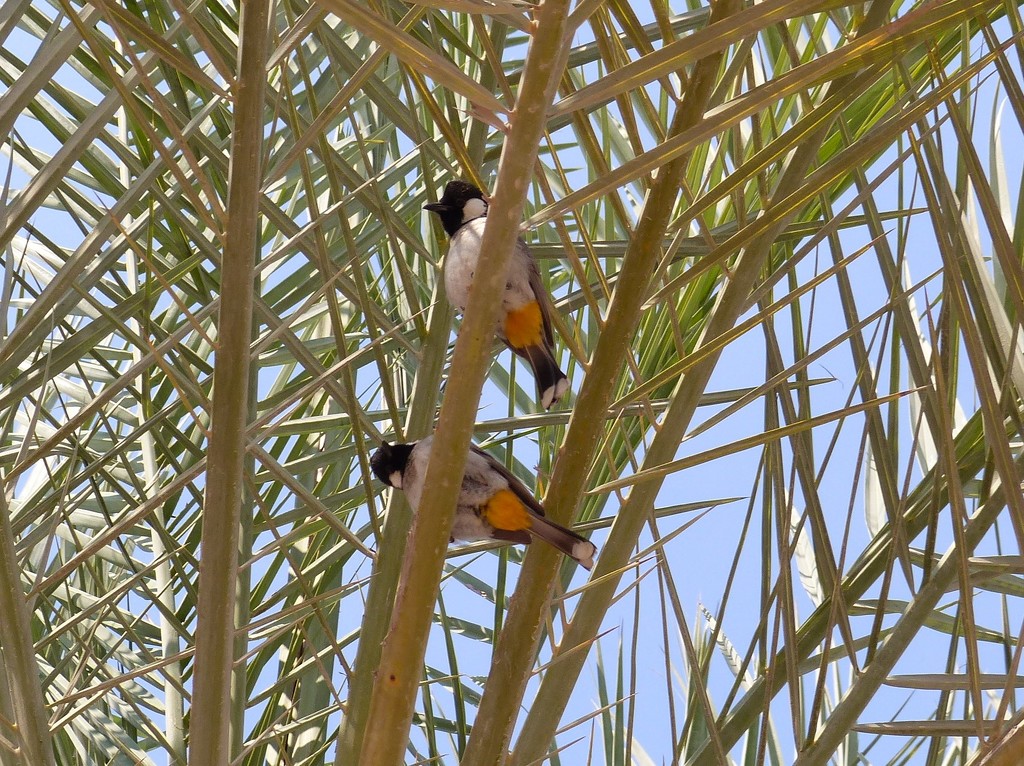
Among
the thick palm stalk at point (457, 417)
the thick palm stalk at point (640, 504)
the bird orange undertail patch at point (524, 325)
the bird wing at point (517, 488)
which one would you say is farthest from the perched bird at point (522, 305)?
the thick palm stalk at point (457, 417)

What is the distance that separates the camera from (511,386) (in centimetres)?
153

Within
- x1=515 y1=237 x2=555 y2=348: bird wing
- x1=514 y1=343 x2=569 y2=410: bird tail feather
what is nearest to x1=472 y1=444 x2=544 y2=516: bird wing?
x1=514 y1=343 x2=569 y2=410: bird tail feather

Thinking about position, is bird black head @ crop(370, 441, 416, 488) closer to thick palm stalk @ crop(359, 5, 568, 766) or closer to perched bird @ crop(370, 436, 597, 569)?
perched bird @ crop(370, 436, 597, 569)

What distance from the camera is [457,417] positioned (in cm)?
65

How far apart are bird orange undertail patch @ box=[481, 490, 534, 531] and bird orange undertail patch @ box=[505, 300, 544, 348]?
29 cm

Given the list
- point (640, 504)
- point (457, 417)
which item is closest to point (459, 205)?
point (640, 504)

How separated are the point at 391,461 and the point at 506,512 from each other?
0.15 metres

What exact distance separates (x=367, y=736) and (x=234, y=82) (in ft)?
1.60

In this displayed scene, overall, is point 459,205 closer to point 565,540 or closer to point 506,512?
point 506,512

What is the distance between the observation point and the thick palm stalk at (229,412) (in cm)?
85

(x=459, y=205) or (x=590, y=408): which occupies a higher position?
(x=459, y=205)

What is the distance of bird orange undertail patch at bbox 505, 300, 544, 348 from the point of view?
1.53 m

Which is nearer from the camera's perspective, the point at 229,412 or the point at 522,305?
the point at 229,412

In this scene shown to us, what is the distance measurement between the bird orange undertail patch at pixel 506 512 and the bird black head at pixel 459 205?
57 centimetres
